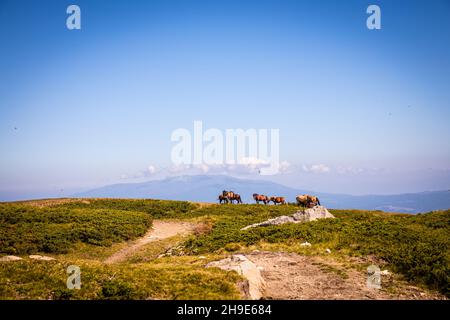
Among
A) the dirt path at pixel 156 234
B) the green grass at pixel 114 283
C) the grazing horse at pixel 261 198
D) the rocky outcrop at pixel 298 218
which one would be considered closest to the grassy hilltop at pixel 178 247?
the green grass at pixel 114 283

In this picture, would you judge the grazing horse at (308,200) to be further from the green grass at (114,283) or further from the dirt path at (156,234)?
the green grass at (114,283)

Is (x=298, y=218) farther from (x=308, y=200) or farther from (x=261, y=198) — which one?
(x=261, y=198)

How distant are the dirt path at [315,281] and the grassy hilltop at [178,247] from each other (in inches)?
45.8

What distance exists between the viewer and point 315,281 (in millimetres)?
13727

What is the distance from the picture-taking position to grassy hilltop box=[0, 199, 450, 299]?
36.4 ft

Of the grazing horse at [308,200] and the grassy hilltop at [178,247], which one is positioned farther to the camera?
the grazing horse at [308,200]

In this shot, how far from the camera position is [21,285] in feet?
35.8

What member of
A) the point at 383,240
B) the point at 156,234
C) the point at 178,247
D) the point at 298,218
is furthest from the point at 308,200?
the point at 178,247

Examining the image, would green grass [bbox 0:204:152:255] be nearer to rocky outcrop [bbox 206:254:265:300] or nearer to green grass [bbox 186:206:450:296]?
green grass [bbox 186:206:450:296]

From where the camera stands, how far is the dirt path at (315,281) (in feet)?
39.1

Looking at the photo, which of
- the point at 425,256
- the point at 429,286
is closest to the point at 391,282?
the point at 429,286

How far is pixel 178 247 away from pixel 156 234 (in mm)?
8727
